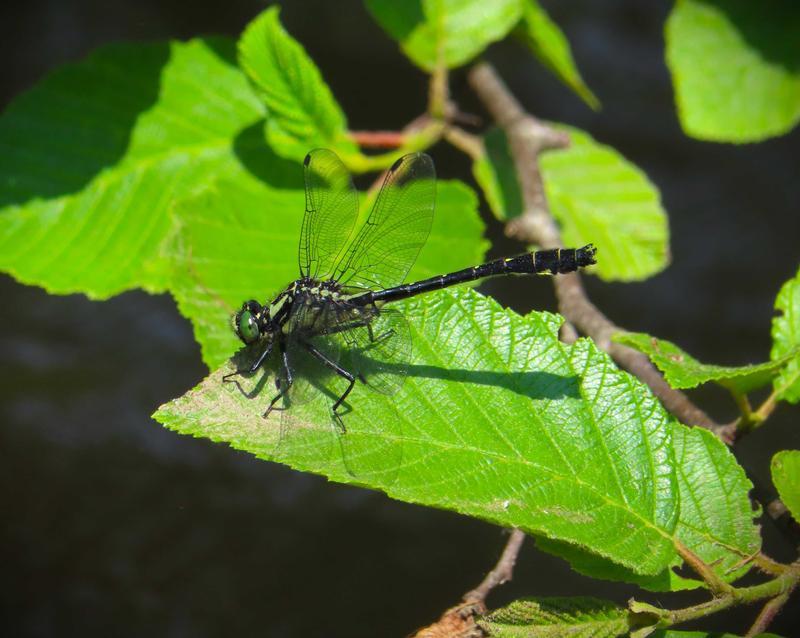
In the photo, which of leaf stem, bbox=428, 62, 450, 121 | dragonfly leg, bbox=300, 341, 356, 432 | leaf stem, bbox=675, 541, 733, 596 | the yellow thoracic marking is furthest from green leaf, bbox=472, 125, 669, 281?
leaf stem, bbox=675, 541, 733, 596

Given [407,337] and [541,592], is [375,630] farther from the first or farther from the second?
[407,337]

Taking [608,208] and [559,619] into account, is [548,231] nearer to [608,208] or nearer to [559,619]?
[608,208]

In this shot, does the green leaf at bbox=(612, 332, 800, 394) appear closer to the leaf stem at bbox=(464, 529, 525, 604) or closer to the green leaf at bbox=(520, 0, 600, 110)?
the leaf stem at bbox=(464, 529, 525, 604)

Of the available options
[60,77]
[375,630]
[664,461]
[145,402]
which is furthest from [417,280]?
[145,402]

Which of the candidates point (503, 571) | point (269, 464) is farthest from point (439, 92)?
point (269, 464)

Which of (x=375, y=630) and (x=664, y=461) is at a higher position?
(x=664, y=461)
